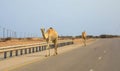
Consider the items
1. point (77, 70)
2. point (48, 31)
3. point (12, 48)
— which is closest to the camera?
point (77, 70)

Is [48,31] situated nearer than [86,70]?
No

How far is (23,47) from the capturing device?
102 feet

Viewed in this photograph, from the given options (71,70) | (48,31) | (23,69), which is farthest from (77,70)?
(48,31)

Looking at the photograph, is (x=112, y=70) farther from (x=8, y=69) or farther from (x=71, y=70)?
(x=8, y=69)

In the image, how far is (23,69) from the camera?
1798cm

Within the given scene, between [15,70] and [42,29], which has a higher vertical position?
[42,29]

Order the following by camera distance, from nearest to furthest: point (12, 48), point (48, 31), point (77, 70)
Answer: point (77, 70) < point (12, 48) < point (48, 31)

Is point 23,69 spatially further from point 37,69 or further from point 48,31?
point 48,31

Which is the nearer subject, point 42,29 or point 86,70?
point 86,70

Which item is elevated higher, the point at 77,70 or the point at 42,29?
the point at 42,29

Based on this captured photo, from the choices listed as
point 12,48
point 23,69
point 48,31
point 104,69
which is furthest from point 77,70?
point 48,31

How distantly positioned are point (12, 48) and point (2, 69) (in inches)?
392

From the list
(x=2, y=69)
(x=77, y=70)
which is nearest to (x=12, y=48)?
(x=2, y=69)

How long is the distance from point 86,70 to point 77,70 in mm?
409
